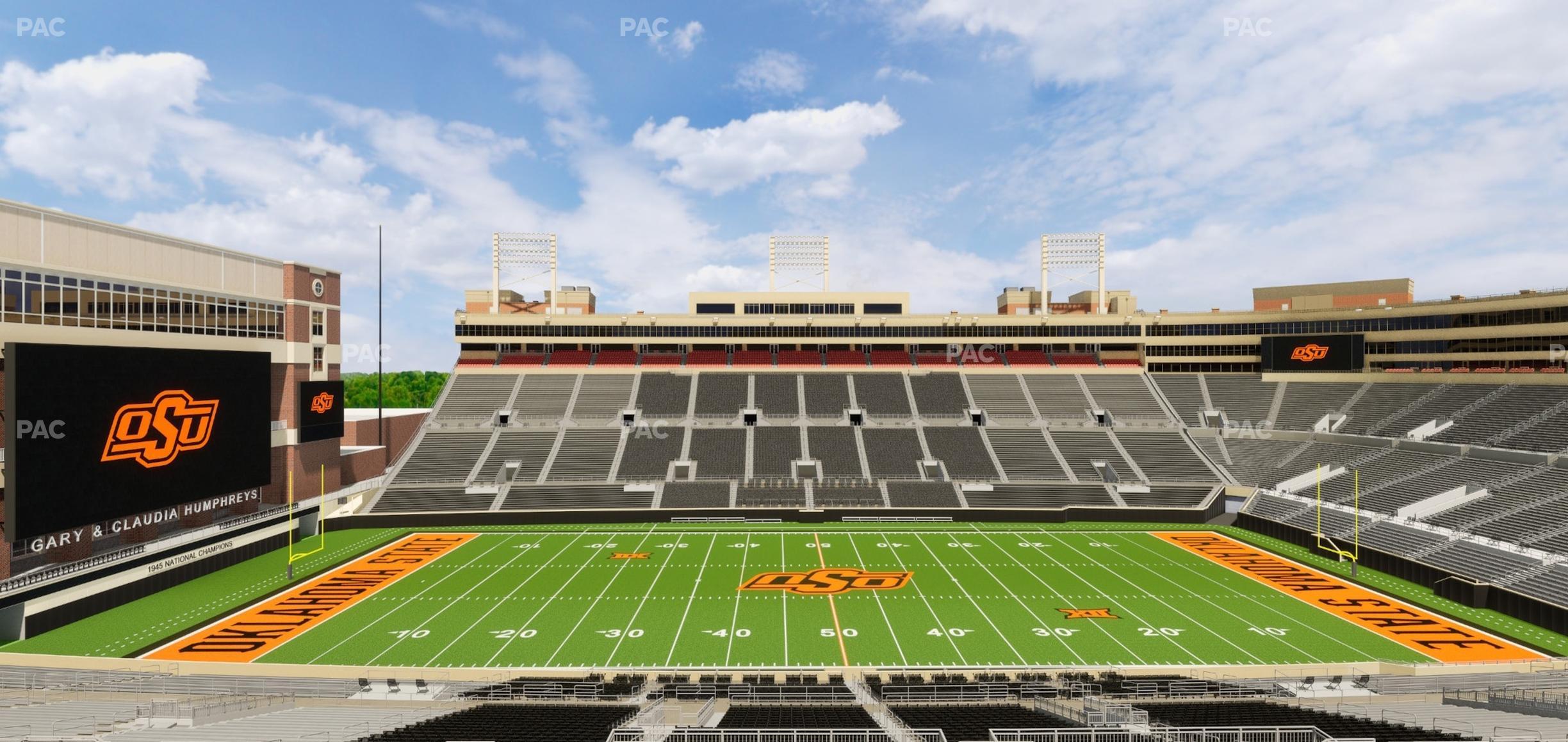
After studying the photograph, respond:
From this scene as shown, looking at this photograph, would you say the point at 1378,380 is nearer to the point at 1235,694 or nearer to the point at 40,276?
the point at 1235,694

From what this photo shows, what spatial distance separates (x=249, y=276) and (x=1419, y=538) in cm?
5271

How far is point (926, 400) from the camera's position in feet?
174

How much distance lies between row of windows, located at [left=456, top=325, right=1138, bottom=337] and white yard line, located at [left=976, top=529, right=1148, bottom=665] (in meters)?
24.0

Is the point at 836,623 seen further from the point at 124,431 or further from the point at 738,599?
the point at 124,431

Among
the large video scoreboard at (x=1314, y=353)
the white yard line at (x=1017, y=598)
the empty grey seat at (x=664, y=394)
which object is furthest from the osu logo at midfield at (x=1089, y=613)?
the large video scoreboard at (x=1314, y=353)

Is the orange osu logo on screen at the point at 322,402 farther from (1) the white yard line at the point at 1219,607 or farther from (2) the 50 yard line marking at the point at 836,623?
(1) the white yard line at the point at 1219,607

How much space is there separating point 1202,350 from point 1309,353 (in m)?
6.91

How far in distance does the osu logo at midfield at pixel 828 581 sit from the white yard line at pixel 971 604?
185 centimetres

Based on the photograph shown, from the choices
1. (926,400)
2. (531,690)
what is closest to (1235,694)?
(531,690)

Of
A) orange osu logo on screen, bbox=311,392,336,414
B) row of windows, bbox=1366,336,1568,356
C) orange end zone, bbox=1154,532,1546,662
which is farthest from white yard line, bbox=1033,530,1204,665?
orange osu logo on screen, bbox=311,392,336,414

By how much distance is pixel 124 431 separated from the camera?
25047 mm

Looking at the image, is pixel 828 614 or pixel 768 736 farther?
pixel 828 614

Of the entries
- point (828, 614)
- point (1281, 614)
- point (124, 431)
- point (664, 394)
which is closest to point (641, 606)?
point (828, 614)

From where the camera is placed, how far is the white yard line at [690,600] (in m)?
20.9
